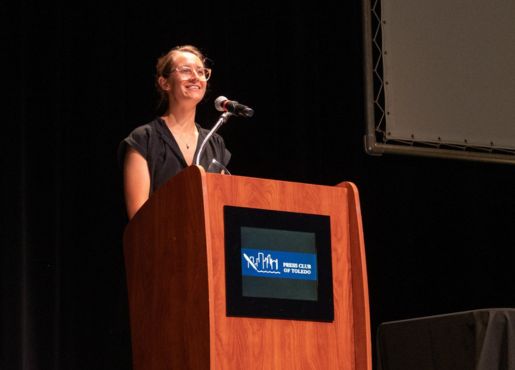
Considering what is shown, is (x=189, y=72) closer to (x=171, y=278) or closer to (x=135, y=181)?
(x=135, y=181)

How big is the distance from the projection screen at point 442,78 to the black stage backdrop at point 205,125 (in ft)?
0.74

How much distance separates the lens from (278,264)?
2250mm

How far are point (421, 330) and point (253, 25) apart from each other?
6.54 feet

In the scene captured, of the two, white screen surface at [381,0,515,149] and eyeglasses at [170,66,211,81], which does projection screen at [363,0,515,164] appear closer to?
white screen surface at [381,0,515,149]

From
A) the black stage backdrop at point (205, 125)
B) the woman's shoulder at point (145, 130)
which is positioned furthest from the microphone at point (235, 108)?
the black stage backdrop at point (205, 125)

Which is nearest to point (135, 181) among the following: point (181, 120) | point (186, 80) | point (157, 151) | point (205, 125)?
point (157, 151)

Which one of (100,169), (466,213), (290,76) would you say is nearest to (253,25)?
(290,76)

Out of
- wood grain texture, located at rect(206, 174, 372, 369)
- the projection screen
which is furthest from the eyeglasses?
the projection screen

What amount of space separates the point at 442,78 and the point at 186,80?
1.61 meters

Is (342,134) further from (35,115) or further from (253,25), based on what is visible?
(35,115)

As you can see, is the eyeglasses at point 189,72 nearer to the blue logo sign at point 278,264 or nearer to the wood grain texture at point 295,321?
the wood grain texture at point 295,321

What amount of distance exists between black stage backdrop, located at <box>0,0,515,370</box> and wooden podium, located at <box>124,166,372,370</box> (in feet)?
3.55

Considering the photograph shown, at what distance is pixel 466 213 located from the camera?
445cm

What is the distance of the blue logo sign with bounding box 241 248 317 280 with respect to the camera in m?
2.22
